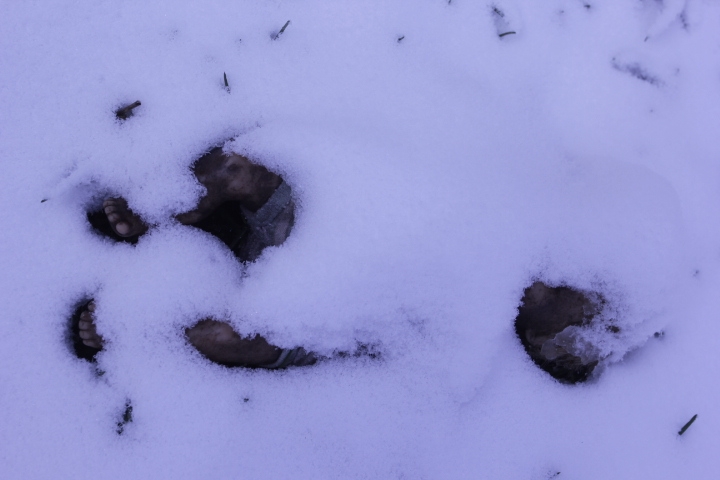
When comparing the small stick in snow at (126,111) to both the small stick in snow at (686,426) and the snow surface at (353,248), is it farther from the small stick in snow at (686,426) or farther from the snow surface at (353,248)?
the small stick in snow at (686,426)

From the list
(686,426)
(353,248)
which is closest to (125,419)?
(353,248)

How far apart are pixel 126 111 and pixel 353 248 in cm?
74

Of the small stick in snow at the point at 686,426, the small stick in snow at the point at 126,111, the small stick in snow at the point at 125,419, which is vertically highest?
the small stick in snow at the point at 126,111

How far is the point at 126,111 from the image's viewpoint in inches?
50.9

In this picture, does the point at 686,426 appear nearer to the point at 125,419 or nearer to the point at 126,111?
the point at 125,419

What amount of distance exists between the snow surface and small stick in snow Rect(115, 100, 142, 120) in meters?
0.02

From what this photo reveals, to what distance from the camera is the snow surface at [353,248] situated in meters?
1.21

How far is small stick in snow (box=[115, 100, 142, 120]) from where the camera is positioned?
129 centimetres

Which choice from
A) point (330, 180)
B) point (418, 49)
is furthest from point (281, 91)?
point (418, 49)

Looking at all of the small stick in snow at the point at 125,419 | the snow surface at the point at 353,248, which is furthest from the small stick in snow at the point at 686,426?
the small stick in snow at the point at 125,419

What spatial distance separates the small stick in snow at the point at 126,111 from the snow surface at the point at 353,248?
22mm

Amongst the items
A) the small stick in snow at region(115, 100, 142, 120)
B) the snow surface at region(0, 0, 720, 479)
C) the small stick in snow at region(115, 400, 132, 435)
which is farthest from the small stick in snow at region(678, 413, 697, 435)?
the small stick in snow at region(115, 100, 142, 120)

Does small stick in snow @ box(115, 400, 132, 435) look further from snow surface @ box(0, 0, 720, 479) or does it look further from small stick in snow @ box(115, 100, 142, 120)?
small stick in snow @ box(115, 100, 142, 120)

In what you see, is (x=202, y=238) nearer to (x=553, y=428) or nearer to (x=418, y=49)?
(x=418, y=49)
